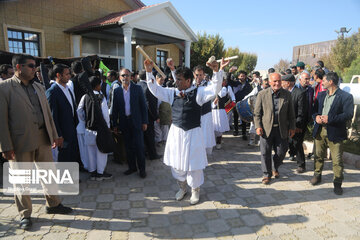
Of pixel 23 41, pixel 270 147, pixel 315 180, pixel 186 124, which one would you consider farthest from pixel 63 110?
pixel 23 41

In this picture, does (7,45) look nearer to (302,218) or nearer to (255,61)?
(302,218)

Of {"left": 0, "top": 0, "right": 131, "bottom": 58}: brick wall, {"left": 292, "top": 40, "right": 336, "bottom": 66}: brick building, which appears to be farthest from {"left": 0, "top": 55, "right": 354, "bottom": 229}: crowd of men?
{"left": 292, "top": 40, "right": 336, "bottom": 66}: brick building

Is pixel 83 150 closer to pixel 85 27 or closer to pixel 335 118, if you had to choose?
pixel 335 118

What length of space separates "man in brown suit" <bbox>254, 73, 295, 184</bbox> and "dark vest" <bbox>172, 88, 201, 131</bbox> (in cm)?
153

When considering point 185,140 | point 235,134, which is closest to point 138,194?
point 185,140

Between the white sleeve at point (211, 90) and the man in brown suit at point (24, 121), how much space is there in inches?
82.1

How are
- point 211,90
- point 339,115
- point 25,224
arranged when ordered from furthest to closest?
point 339,115 < point 211,90 < point 25,224

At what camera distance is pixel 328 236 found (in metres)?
2.86

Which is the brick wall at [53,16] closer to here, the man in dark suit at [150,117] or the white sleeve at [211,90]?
the man in dark suit at [150,117]

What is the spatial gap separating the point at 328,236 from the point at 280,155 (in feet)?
5.63

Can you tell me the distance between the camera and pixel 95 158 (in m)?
4.41

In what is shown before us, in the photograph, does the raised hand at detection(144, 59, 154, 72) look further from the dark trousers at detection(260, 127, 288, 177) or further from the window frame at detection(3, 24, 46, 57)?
the window frame at detection(3, 24, 46, 57)

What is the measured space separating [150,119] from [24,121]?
2938 mm

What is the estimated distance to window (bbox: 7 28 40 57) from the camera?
10.1m
